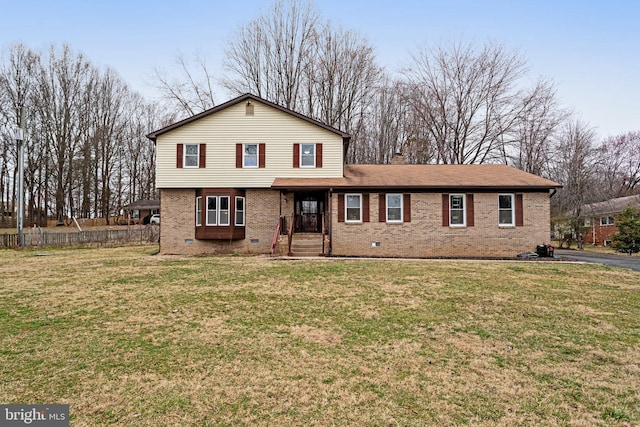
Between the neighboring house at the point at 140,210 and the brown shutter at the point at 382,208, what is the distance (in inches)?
1237

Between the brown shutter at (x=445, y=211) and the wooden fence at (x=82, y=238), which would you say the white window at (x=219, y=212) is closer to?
the wooden fence at (x=82, y=238)

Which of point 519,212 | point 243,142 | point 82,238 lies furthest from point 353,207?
point 82,238

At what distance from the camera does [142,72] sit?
28.4 metres

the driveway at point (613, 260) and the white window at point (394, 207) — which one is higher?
the white window at point (394, 207)

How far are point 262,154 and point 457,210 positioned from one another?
961 cm

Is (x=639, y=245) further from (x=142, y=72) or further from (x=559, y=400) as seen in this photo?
(x=142, y=72)

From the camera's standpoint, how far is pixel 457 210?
16234 millimetres

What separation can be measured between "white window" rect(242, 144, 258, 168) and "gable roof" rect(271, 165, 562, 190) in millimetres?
1492

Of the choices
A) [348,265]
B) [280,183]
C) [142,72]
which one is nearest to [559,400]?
[348,265]

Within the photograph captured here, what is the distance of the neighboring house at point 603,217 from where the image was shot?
2636 centimetres

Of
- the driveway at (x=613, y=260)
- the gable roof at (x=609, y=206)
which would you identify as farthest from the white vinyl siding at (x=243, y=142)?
the gable roof at (x=609, y=206)

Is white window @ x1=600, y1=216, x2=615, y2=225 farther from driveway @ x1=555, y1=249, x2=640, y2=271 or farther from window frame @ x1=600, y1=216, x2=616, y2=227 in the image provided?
driveway @ x1=555, y1=249, x2=640, y2=271

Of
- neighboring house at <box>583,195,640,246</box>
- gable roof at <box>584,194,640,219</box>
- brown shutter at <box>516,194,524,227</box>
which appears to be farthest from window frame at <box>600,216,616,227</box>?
brown shutter at <box>516,194,524,227</box>

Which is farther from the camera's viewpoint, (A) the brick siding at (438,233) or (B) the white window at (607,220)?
(B) the white window at (607,220)
